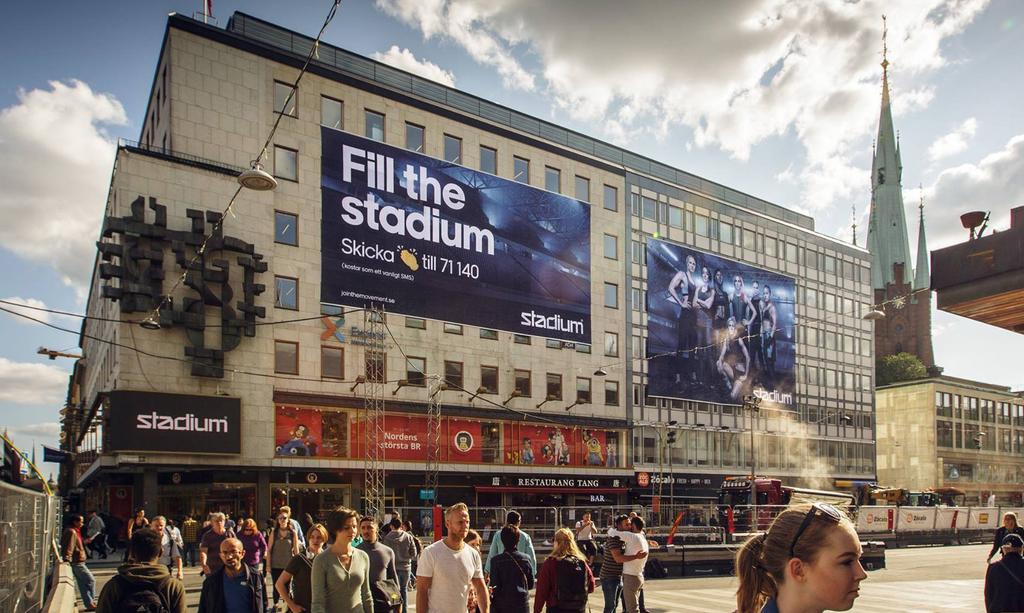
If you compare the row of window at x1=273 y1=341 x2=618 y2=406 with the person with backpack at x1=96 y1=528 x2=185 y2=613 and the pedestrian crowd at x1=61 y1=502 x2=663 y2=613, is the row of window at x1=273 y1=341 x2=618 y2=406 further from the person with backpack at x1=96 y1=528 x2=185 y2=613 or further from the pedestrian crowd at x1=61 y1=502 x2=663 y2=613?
the person with backpack at x1=96 y1=528 x2=185 y2=613

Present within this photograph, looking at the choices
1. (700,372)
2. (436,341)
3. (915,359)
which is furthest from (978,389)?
(436,341)

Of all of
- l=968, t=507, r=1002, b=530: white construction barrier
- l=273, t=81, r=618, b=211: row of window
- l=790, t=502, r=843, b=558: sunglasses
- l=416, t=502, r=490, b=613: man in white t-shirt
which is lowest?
l=968, t=507, r=1002, b=530: white construction barrier

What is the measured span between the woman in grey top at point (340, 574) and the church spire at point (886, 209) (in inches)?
5551

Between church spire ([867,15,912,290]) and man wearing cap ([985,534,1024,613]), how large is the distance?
134709 mm

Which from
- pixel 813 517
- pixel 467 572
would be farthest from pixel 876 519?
pixel 813 517

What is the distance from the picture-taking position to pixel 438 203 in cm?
4491

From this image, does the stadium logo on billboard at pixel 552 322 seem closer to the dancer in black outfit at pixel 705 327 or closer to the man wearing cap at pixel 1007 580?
the dancer in black outfit at pixel 705 327

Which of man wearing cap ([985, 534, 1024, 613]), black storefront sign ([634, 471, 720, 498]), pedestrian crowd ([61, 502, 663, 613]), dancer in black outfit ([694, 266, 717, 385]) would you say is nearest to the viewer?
pedestrian crowd ([61, 502, 663, 613])

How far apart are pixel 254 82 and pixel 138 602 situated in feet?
120

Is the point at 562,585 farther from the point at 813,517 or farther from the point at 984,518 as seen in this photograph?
the point at 984,518

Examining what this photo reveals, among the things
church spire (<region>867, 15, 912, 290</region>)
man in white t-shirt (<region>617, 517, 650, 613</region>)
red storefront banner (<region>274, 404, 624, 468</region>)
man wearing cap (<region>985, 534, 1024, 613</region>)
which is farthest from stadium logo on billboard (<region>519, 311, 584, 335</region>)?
church spire (<region>867, 15, 912, 290</region>)

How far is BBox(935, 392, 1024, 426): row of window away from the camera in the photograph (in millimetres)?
89188

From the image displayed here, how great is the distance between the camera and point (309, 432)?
39.4 m

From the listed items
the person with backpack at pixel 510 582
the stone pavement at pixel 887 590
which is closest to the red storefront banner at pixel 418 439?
the stone pavement at pixel 887 590
